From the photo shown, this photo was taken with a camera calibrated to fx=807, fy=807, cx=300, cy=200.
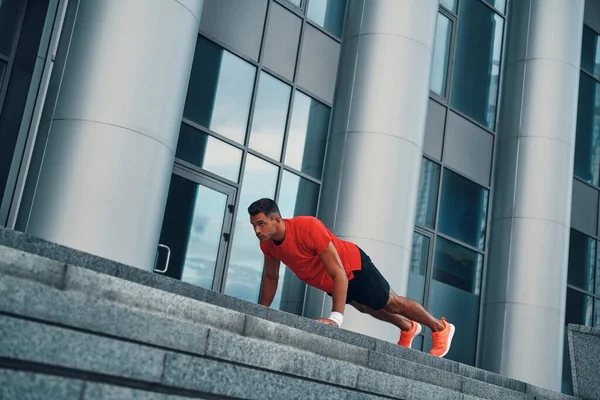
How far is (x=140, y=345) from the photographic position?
3.54 m

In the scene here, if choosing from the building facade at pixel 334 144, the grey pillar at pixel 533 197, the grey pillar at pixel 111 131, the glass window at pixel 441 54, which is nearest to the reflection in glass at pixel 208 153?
the building facade at pixel 334 144

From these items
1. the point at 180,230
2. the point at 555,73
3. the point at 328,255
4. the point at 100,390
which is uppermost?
the point at 555,73

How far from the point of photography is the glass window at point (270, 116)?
12.7 meters

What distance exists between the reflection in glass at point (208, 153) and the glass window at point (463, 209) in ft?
16.5

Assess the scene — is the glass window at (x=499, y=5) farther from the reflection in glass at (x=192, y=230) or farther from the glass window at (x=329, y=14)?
the reflection in glass at (x=192, y=230)

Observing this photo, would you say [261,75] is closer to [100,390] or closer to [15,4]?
[15,4]

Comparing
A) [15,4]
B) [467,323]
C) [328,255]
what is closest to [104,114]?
[15,4]

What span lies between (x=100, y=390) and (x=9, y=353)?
42 centimetres

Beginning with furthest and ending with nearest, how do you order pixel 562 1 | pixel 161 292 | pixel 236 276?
pixel 562 1, pixel 236 276, pixel 161 292

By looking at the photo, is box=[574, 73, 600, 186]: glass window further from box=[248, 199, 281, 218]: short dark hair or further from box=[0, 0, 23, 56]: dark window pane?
box=[248, 199, 281, 218]: short dark hair

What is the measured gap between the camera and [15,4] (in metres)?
10.4

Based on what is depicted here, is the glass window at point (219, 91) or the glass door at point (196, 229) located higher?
the glass window at point (219, 91)

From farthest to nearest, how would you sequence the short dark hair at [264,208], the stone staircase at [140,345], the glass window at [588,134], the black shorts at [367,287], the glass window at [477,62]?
1. the glass window at [588,134]
2. the glass window at [477,62]
3. the black shorts at [367,287]
4. the short dark hair at [264,208]
5. the stone staircase at [140,345]

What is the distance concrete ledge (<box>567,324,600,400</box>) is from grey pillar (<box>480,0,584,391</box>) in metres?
7.04
